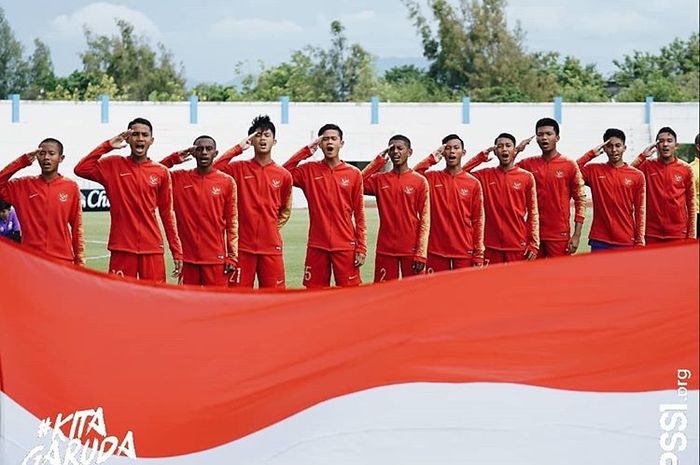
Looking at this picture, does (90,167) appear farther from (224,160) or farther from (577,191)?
(577,191)

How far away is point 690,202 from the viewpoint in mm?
11484

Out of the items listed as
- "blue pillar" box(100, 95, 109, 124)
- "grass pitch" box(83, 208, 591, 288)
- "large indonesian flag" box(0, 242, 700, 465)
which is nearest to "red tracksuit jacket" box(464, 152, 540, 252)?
"grass pitch" box(83, 208, 591, 288)

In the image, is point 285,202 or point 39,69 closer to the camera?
point 285,202

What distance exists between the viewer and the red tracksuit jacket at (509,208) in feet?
34.2

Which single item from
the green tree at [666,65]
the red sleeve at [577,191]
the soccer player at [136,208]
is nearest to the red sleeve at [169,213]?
the soccer player at [136,208]

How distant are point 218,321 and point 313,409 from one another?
532mm

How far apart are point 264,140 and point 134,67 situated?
61.2 meters

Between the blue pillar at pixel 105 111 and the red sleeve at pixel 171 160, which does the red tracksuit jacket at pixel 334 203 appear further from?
the blue pillar at pixel 105 111

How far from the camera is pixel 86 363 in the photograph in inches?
210

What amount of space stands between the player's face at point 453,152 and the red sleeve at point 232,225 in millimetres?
1540

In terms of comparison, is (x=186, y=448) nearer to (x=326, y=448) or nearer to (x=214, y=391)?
(x=214, y=391)

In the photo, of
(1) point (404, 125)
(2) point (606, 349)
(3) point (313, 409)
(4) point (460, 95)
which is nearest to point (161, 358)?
(3) point (313, 409)

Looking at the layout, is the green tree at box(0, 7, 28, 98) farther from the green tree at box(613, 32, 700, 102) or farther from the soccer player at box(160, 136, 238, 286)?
the soccer player at box(160, 136, 238, 286)

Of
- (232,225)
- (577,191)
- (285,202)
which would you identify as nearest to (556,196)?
(577,191)
